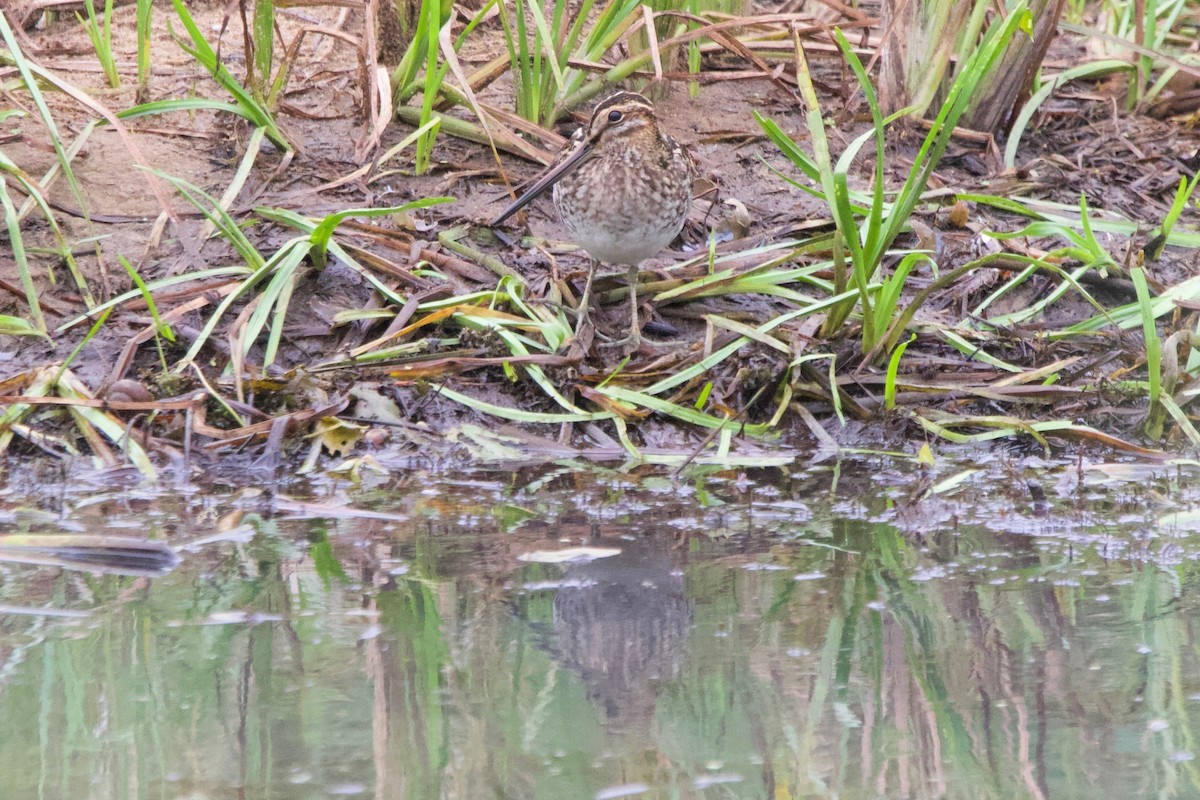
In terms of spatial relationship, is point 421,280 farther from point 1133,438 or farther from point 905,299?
point 1133,438

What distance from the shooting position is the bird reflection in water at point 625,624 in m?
2.36

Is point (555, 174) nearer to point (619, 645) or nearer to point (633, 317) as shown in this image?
point (633, 317)

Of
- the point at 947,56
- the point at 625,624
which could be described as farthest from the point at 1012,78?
the point at 625,624

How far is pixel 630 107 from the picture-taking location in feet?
14.8

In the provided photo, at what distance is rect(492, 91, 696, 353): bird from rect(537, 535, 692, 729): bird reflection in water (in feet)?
4.67

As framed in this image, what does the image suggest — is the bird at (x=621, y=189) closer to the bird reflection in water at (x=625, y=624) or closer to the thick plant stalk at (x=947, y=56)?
the thick plant stalk at (x=947, y=56)

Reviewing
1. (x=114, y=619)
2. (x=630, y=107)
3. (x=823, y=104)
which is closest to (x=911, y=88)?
(x=823, y=104)

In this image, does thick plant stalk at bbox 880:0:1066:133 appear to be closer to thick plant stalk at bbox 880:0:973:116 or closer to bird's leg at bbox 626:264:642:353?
thick plant stalk at bbox 880:0:973:116

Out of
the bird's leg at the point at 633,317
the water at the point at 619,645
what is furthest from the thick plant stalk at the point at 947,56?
the water at the point at 619,645

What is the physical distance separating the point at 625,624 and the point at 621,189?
1983 millimetres

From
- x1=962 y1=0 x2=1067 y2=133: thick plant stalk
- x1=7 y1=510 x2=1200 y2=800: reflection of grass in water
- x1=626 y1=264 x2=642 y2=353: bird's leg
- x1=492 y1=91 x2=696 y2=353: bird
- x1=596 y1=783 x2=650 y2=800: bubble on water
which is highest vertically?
x1=962 y1=0 x2=1067 y2=133: thick plant stalk

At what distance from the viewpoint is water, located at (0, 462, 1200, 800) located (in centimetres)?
206

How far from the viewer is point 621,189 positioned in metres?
4.29

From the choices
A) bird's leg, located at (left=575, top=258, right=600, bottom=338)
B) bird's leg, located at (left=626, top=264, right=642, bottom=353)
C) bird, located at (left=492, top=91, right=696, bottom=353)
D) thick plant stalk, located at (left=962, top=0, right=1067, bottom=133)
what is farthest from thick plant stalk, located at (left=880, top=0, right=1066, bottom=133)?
bird's leg, located at (left=575, top=258, right=600, bottom=338)
